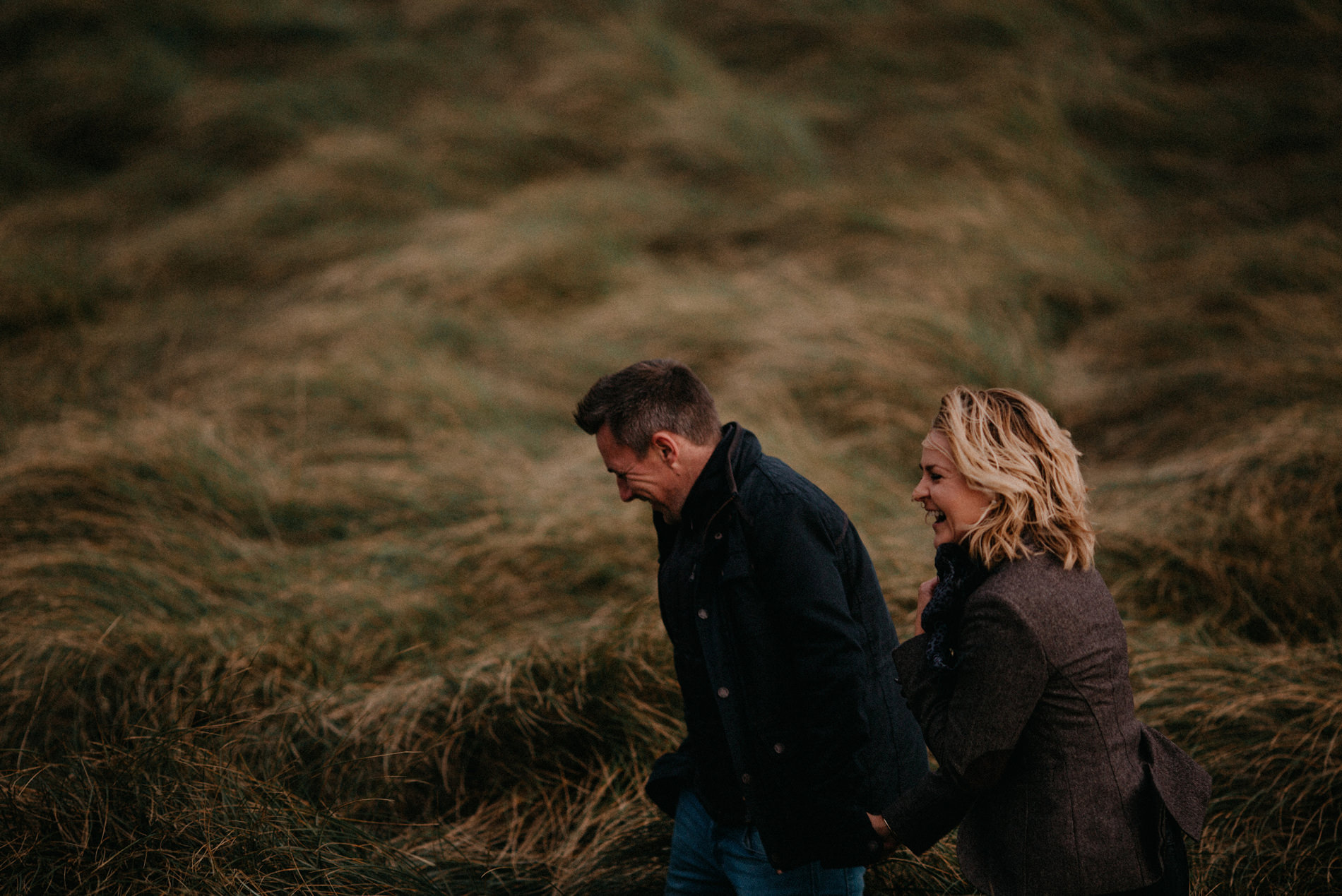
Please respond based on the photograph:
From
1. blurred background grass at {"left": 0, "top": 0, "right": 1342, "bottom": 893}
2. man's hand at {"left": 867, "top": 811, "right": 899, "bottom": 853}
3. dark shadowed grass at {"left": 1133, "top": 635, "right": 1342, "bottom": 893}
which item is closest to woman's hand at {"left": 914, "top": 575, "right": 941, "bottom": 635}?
man's hand at {"left": 867, "top": 811, "right": 899, "bottom": 853}

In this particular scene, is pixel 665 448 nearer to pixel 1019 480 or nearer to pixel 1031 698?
pixel 1019 480

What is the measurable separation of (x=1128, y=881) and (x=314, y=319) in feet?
19.8

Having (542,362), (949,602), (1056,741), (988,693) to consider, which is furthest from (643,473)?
(542,362)

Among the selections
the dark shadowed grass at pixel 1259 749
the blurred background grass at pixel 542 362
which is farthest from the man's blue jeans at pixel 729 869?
the dark shadowed grass at pixel 1259 749

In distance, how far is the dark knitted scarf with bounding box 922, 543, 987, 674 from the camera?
1.80 m

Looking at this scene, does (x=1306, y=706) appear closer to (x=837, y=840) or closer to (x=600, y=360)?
(x=837, y=840)

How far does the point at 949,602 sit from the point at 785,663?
354 millimetres

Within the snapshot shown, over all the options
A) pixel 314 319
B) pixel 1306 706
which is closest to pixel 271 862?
pixel 1306 706

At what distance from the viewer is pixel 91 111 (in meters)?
10.0

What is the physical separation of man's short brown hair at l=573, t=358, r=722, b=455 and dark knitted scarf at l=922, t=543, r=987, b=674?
0.58m

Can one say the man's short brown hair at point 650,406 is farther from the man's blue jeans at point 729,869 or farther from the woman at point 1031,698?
the man's blue jeans at point 729,869

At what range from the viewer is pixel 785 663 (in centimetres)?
197

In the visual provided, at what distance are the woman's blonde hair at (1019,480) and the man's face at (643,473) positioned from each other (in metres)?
0.61

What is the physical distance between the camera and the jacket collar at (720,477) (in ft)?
6.65
